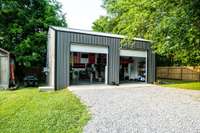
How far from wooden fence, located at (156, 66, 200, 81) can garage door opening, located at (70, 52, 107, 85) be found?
8.87 m

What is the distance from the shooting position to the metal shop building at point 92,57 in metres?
14.8

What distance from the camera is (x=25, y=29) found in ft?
71.4

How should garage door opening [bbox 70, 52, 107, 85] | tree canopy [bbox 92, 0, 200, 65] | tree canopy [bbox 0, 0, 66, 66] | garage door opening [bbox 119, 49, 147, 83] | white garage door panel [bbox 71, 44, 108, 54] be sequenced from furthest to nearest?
1. garage door opening [bbox 119, 49, 147, 83]
2. tree canopy [bbox 0, 0, 66, 66]
3. garage door opening [bbox 70, 52, 107, 85]
4. white garage door panel [bbox 71, 44, 108, 54]
5. tree canopy [bbox 92, 0, 200, 65]

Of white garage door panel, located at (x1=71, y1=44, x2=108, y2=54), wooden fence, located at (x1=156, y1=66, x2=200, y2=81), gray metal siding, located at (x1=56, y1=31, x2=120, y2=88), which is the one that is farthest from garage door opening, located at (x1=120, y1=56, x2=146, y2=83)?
white garage door panel, located at (x1=71, y1=44, x2=108, y2=54)

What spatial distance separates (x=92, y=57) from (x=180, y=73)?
10595mm

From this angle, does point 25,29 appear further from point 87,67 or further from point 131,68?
point 131,68

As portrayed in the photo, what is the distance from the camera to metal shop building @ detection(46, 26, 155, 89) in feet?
48.4

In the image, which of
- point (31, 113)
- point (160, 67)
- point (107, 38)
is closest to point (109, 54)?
point (107, 38)

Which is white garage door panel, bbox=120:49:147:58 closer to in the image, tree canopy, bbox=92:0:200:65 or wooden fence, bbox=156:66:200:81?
tree canopy, bbox=92:0:200:65

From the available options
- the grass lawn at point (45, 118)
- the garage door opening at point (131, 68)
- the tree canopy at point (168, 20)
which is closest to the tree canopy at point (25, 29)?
the garage door opening at point (131, 68)

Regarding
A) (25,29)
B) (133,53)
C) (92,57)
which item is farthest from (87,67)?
(25,29)

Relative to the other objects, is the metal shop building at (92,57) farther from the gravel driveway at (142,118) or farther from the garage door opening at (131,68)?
the gravel driveway at (142,118)

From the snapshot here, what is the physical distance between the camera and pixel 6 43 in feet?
70.2

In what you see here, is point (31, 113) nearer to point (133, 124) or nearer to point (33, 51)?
point (133, 124)
